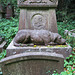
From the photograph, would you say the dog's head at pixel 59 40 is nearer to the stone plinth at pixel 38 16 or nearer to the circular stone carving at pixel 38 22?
the stone plinth at pixel 38 16

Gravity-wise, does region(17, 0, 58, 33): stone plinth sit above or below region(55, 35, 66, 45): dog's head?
above

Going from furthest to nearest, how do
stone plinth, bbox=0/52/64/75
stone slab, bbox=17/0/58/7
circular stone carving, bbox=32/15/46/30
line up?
1. circular stone carving, bbox=32/15/46/30
2. stone slab, bbox=17/0/58/7
3. stone plinth, bbox=0/52/64/75

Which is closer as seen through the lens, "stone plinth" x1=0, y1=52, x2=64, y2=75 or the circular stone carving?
"stone plinth" x1=0, y1=52, x2=64, y2=75

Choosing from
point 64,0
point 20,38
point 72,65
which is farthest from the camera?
point 64,0

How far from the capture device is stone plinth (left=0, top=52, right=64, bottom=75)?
2.54 metres

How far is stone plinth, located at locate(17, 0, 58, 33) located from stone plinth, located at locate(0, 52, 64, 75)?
173 centimetres

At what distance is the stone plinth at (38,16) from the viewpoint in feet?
13.2

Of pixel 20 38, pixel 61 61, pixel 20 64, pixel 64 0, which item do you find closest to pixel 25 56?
pixel 20 64

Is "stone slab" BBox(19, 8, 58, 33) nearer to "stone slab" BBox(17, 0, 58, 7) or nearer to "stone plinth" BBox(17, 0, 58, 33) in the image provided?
"stone plinth" BBox(17, 0, 58, 33)

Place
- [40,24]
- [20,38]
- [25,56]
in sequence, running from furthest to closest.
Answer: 1. [40,24]
2. [20,38]
3. [25,56]

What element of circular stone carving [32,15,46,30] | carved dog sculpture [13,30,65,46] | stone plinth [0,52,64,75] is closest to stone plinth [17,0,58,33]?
circular stone carving [32,15,46,30]

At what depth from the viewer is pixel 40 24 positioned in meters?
4.13

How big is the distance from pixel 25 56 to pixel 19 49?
88 centimetres

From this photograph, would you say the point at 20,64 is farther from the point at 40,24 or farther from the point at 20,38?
the point at 40,24
